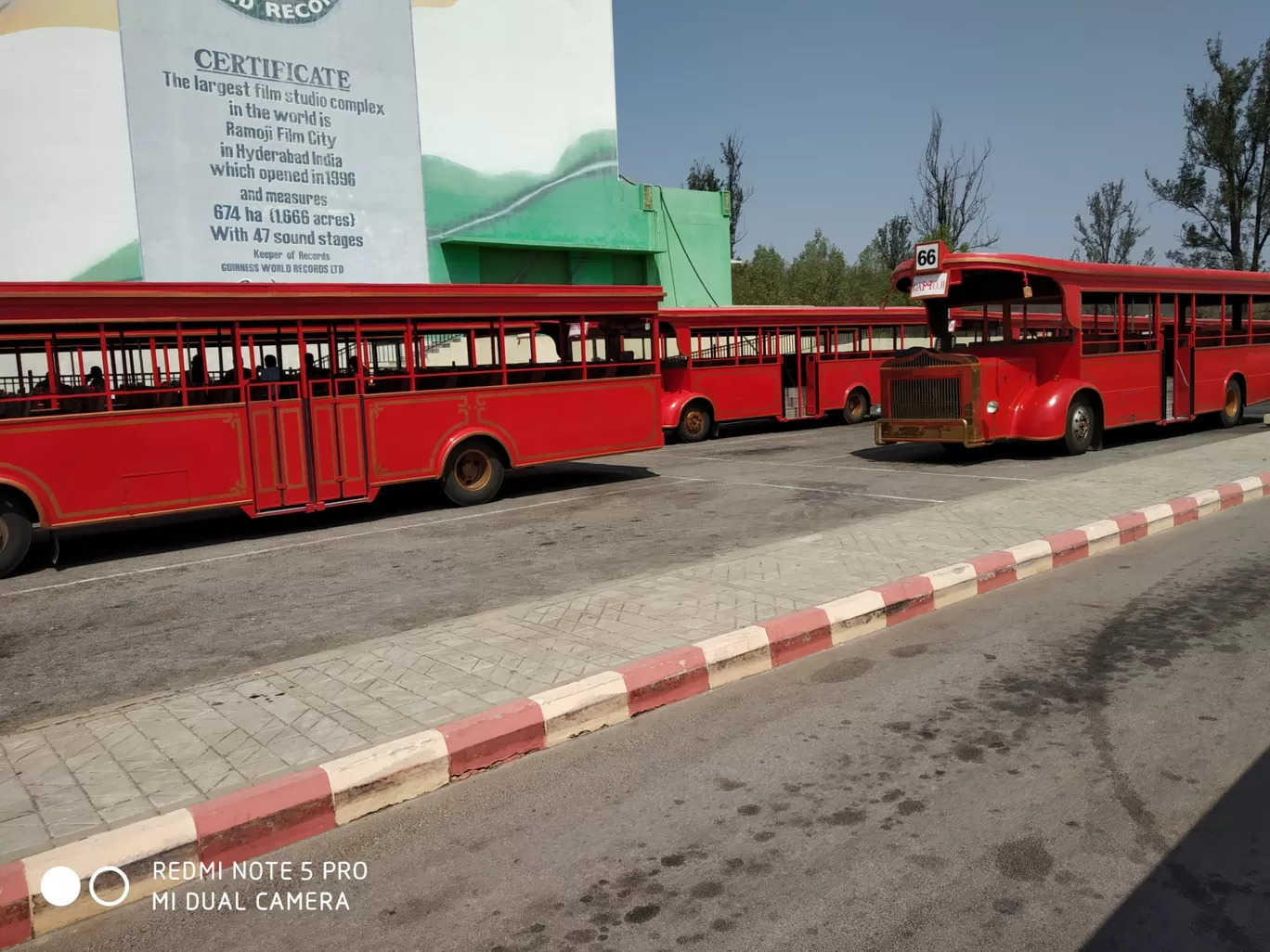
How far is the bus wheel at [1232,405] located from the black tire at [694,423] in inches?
372

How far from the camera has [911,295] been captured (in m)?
13.8

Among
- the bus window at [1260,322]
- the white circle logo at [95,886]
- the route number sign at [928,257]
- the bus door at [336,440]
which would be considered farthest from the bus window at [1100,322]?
the white circle logo at [95,886]

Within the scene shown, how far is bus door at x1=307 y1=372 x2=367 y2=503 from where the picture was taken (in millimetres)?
10828

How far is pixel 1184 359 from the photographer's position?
16.1 metres

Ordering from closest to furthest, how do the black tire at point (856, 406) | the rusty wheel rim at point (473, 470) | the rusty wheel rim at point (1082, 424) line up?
1. the rusty wheel rim at point (473, 470)
2. the rusty wheel rim at point (1082, 424)
3. the black tire at point (856, 406)

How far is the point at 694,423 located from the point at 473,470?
8.31 metres

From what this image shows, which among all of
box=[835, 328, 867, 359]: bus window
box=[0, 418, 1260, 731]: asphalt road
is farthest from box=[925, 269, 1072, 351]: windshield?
box=[835, 328, 867, 359]: bus window

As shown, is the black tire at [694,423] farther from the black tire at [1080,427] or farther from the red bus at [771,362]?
the black tire at [1080,427]

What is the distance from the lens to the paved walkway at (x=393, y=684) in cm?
386

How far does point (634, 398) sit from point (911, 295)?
425cm

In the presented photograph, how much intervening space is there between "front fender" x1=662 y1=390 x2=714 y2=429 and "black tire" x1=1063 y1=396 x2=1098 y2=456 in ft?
24.6

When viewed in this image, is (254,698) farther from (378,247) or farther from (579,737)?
(378,247)

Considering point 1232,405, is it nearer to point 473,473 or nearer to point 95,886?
point 473,473

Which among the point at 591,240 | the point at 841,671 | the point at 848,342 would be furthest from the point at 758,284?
the point at 841,671
